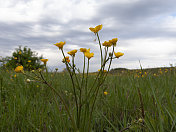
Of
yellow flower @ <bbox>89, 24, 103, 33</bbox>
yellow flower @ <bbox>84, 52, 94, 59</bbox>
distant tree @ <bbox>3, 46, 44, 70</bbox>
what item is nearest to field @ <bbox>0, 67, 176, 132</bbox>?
yellow flower @ <bbox>84, 52, 94, 59</bbox>

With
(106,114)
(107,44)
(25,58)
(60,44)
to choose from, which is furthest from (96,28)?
(25,58)

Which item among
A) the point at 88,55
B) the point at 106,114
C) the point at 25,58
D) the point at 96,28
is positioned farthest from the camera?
the point at 25,58

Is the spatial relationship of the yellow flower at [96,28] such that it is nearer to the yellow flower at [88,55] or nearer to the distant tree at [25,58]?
the yellow flower at [88,55]

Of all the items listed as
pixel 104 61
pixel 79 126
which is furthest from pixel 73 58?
pixel 79 126

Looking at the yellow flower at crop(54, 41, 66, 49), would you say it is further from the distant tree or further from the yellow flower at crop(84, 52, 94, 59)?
the distant tree

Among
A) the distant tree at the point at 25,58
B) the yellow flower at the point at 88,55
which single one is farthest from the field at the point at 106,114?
the distant tree at the point at 25,58

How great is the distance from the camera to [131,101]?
2.10m

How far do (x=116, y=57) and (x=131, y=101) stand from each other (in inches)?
47.1

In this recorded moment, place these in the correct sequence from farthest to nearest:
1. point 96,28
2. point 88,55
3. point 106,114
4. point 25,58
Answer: point 25,58
point 106,114
point 96,28
point 88,55

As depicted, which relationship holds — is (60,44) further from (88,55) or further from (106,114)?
(106,114)

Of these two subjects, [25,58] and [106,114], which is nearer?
[106,114]

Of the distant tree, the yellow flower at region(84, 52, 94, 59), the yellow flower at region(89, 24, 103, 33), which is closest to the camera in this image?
the yellow flower at region(84, 52, 94, 59)

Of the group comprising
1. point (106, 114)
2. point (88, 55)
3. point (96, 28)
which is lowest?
point (106, 114)

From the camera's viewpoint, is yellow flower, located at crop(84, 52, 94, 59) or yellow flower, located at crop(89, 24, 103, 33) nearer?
yellow flower, located at crop(84, 52, 94, 59)
